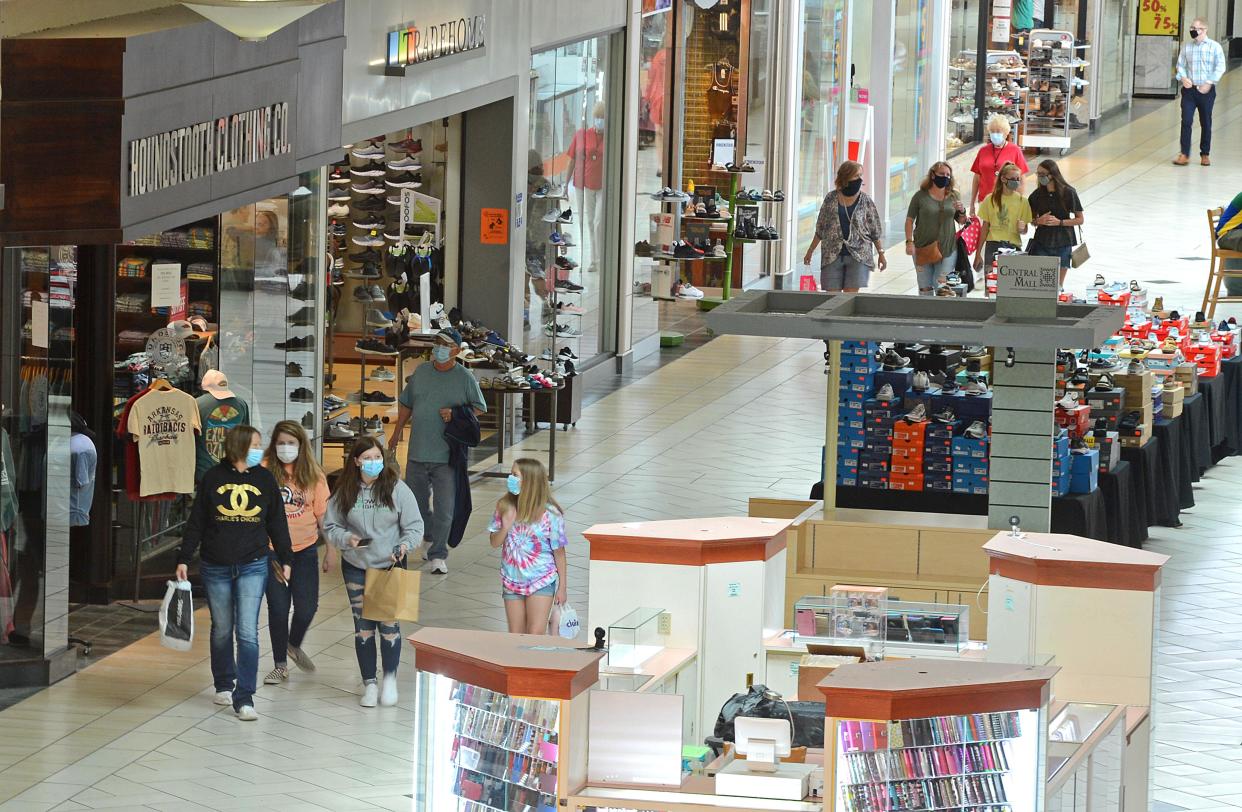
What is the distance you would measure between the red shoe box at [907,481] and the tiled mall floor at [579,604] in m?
1.53

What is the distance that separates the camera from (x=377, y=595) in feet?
31.8

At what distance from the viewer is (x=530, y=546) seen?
972cm

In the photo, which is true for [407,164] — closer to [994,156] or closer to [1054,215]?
[1054,215]

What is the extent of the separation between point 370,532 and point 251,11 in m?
2.56

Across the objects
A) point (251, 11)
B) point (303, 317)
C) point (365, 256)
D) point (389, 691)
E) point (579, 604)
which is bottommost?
point (389, 691)

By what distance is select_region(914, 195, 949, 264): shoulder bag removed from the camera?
19047 millimetres

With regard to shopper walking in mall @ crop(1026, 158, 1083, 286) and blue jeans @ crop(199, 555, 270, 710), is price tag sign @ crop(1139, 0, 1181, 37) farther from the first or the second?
blue jeans @ crop(199, 555, 270, 710)

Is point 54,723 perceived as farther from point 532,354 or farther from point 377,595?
point 532,354

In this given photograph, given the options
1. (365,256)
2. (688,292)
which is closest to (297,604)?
(365,256)

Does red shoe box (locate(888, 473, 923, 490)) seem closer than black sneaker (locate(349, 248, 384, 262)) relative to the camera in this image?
Yes

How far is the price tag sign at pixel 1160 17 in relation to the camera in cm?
3925

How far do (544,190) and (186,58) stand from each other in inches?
254

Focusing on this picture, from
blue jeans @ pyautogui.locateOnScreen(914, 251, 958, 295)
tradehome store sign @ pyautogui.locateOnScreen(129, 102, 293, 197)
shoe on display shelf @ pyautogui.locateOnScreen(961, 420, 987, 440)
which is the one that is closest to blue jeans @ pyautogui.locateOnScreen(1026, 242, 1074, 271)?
blue jeans @ pyautogui.locateOnScreen(914, 251, 958, 295)

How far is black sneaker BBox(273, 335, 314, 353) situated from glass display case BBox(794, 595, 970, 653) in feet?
15.5
